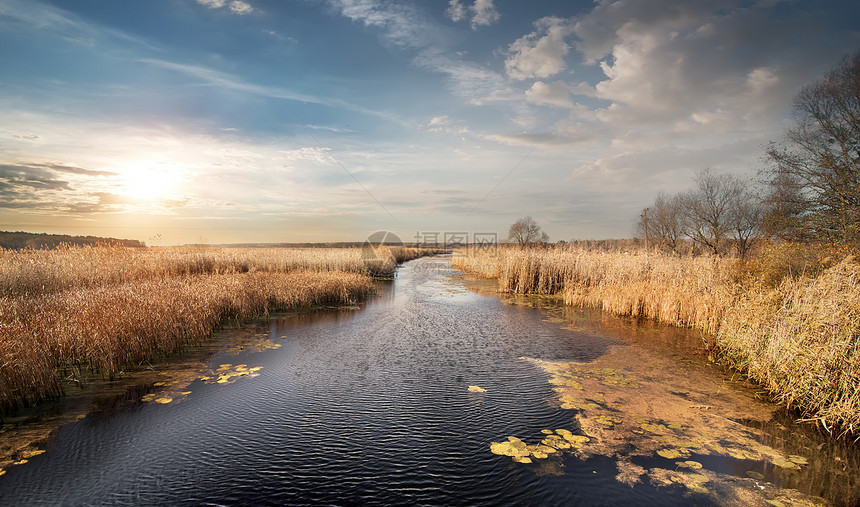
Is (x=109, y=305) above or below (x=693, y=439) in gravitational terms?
above

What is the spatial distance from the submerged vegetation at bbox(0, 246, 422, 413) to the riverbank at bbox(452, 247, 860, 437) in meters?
11.8

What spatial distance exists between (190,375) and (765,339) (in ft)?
37.2

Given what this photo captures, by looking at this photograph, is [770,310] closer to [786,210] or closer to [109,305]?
[786,210]

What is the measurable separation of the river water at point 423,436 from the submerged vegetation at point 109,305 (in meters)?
1.11

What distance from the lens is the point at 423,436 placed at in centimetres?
516

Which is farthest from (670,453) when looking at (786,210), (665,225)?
(665,225)

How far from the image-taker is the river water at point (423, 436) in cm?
403

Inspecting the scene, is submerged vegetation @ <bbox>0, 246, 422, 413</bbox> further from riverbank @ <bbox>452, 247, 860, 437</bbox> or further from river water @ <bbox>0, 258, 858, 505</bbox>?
riverbank @ <bbox>452, 247, 860, 437</bbox>

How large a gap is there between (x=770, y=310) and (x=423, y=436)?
7689 mm

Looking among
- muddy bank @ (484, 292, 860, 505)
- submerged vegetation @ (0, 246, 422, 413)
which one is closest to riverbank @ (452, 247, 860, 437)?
muddy bank @ (484, 292, 860, 505)

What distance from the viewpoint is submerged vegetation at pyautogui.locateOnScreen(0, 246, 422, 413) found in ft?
19.6

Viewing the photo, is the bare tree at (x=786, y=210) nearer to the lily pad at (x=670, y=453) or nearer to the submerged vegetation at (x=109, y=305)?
the lily pad at (x=670, y=453)

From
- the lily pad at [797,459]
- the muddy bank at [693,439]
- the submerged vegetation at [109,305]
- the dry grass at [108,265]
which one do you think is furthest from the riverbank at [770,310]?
the dry grass at [108,265]

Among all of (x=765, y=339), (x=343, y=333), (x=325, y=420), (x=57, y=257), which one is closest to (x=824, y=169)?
(x=765, y=339)
